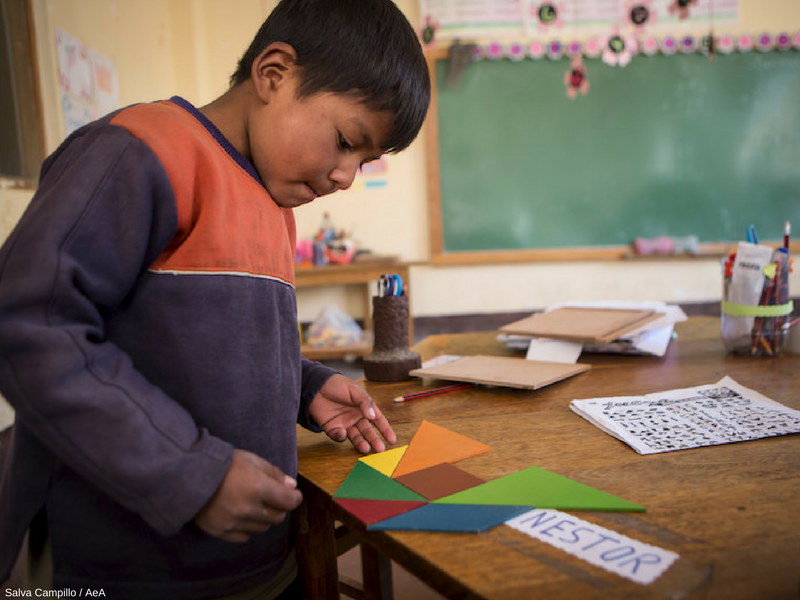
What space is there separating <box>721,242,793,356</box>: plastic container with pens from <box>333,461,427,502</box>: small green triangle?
94 centimetres

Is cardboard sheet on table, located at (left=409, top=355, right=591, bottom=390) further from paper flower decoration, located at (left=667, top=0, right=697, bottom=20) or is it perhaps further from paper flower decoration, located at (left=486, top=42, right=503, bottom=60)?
paper flower decoration, located at (left=667, top=0, right=697, bottom=20)

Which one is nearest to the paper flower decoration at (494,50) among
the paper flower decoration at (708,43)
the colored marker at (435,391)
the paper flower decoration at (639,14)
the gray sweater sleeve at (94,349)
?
the paper flower decoration at (639,14)

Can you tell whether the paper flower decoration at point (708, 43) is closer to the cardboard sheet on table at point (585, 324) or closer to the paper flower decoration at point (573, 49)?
the paper flower decoration at point (573, 49)

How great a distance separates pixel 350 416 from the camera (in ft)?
2.57

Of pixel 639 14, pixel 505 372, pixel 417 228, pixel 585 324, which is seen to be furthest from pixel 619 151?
pixel 505 372

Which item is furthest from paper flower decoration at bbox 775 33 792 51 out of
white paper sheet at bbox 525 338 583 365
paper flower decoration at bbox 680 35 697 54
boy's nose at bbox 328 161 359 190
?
boy's nose at bbox 328 161 359 190

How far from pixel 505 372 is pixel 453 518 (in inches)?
22.0

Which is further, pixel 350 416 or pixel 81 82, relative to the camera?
pixel 81 82

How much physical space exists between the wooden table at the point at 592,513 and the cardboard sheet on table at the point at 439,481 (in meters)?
0.02

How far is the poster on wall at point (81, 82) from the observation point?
2.17 m

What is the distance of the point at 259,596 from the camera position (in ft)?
2.14

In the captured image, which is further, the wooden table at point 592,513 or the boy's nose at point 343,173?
the boy's nose at point 343,173

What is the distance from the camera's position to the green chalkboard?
Result: 340 centimetres

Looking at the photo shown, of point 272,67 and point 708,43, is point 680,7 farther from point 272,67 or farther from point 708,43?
point 272,67
